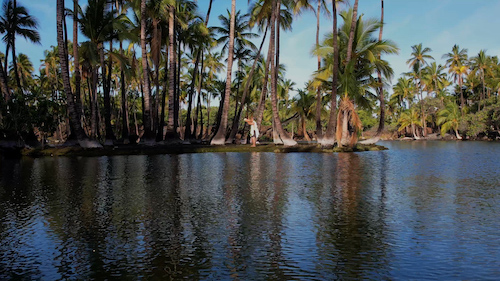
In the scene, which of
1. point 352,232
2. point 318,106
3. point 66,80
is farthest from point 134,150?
point 352,232

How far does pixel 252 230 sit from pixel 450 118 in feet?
247

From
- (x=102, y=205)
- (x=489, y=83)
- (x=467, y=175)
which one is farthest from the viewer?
(x=489, y=83)

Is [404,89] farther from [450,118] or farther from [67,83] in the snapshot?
[67,83]

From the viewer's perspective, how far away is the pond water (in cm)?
489

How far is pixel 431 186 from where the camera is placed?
11242 mm

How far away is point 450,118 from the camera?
2874 inches

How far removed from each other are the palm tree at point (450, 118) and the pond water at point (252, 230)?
2613 inches

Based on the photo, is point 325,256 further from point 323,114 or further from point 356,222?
point 323,114

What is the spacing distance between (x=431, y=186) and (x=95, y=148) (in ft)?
70.9

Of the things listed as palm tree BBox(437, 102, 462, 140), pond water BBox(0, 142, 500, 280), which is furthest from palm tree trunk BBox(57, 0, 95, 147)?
palm tree BBox(437, 102, 462, 140)

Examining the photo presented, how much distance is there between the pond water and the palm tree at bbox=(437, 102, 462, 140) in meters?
66.4

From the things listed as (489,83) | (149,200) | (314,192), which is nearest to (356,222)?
(314,192)

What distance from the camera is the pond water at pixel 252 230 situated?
4.89 m

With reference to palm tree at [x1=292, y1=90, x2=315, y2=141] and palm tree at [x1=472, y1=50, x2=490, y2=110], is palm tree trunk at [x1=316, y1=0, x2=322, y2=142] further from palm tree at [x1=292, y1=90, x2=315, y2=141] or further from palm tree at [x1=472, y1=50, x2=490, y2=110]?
palm tree at [x1=472, y1=50, x2=490, y2=110]
